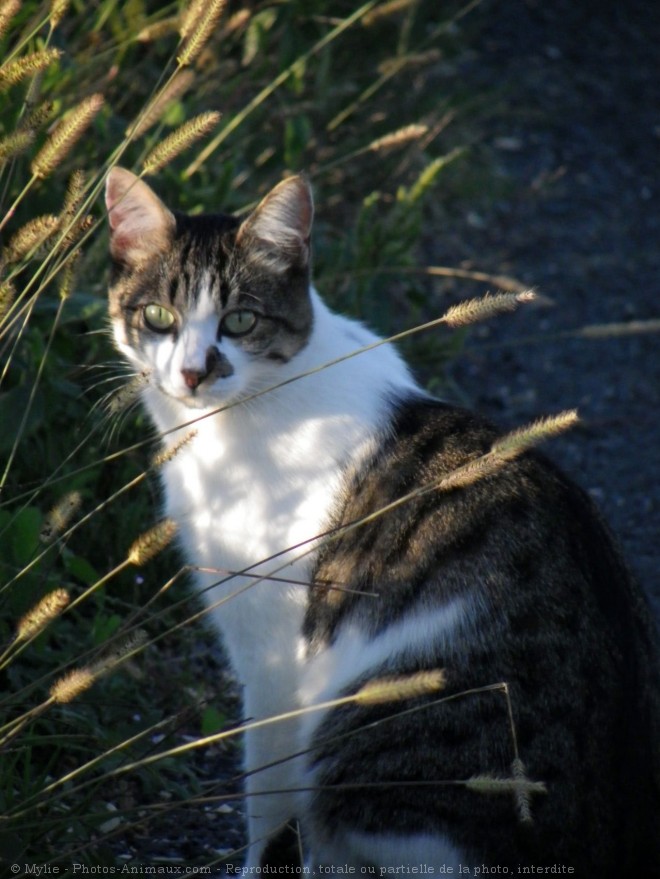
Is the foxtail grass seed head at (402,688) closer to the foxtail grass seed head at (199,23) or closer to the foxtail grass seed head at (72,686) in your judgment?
the foxtail grass seed head at (72,686)

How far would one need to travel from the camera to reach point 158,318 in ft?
9.12

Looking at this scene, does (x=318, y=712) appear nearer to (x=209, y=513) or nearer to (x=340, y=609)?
(x=340, y=609)

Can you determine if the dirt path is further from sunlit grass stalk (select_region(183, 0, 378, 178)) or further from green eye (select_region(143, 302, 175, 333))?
green eye (select_region(143, 302, 175, 333))

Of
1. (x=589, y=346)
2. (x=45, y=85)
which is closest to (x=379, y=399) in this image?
(x=45, y=85)

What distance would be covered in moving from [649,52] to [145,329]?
230 inches

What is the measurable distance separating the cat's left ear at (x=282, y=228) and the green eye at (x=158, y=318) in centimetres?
24

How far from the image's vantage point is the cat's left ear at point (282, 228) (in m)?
2.75

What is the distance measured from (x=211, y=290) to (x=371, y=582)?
74 cm

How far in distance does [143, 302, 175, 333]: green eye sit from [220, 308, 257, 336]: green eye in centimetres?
13

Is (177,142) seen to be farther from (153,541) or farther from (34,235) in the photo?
(153,541)

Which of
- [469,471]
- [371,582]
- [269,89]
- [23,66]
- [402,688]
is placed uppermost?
[23,66]

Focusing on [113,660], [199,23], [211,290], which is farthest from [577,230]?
[113,660]

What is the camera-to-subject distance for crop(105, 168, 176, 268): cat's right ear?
279 cm

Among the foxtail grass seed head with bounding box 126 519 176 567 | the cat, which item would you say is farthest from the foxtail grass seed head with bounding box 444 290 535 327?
the foxtail grass seed head with bounding box 126 519 176 567
